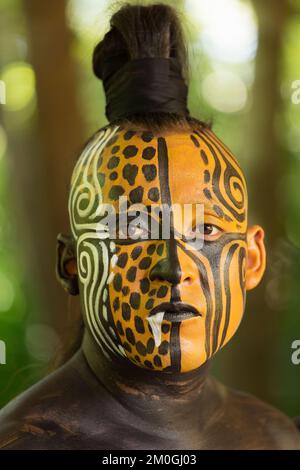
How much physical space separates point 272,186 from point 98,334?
23.0 inches

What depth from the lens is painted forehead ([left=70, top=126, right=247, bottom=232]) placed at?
1.09 meters

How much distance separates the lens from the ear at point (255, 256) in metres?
1.23

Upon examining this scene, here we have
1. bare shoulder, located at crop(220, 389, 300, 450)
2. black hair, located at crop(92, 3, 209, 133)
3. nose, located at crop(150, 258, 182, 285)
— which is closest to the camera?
nose, located at crop(150, 258, 182, 285)

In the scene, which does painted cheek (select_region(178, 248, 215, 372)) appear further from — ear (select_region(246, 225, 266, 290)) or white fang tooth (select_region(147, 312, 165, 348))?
ear (select_region(246, 225, 266, 290))

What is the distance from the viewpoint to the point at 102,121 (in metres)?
1.37

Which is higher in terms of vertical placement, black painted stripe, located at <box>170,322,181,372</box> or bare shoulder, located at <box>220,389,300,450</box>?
black painted stripe, located at <box>170,322,181,372</box>

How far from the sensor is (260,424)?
4.32 ft

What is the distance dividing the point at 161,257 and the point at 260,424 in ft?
1.47

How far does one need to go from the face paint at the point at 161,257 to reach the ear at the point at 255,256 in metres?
0.07

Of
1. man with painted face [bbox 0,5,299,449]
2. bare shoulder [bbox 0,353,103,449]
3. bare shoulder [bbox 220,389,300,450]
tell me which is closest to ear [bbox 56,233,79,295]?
man with painted face [bbox 0,5,299,449]

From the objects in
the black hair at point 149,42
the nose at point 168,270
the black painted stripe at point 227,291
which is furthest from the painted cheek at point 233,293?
the black hair at point 149,42

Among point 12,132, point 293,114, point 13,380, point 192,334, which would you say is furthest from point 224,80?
point 13,380

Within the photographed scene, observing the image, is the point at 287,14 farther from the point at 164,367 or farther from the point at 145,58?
the point at 164,367

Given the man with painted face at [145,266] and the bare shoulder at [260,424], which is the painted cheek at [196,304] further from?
the bare shoulder at [260,424]
